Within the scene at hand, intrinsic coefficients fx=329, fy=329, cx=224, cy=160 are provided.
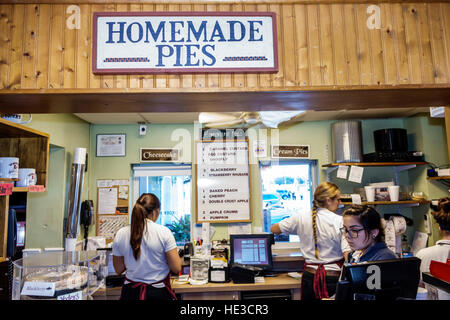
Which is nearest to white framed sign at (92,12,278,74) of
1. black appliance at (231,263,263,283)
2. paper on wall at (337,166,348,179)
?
black appliance at (231,263,263,283)

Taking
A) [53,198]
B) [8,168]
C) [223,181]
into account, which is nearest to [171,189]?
[223,181]

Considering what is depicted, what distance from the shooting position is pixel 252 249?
3369 mm

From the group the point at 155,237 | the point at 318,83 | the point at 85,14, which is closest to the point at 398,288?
the point at 318,83

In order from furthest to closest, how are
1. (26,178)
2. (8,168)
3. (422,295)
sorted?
(26,178) < (8,168) < (422,295)

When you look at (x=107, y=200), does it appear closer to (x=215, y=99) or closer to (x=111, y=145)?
(x=111, y=145)

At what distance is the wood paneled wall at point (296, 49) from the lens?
5.38 ft

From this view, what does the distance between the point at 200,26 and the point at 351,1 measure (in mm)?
805

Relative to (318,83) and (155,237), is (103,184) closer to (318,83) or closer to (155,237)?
(155,237)

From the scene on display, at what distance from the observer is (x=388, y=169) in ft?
13.9

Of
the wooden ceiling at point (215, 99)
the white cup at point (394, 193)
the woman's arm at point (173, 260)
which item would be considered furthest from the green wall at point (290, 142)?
the wooden ceiling at point (215, 99)

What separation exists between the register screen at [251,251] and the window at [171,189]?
1.07 metres

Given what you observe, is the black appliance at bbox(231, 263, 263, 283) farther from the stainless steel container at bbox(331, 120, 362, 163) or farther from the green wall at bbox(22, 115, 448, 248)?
the stainless steel container at bbox(331, 120, 362, 163)

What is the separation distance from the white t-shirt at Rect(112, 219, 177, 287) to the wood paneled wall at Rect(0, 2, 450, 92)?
1.19 meters

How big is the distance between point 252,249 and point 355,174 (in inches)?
60.9
